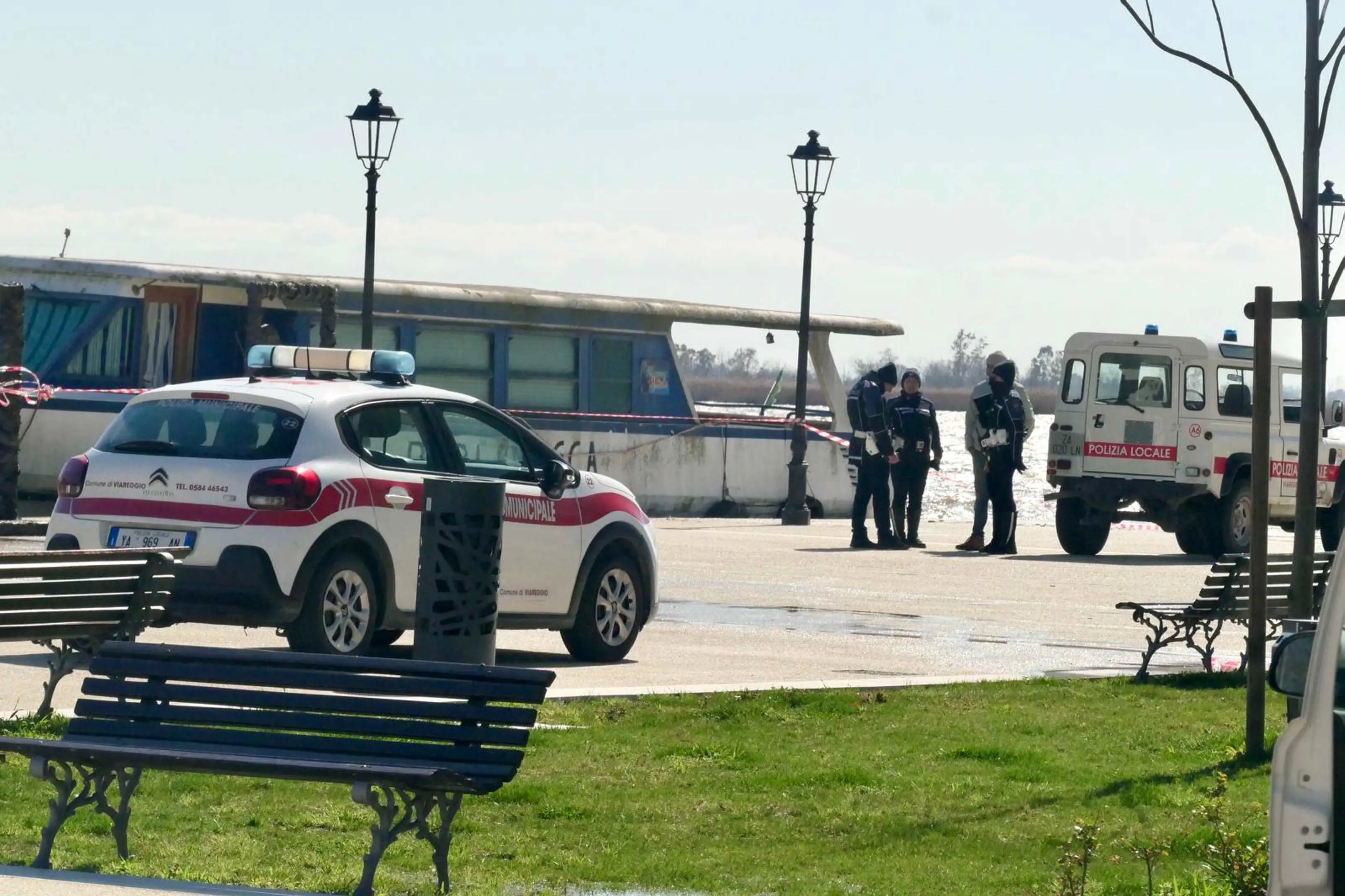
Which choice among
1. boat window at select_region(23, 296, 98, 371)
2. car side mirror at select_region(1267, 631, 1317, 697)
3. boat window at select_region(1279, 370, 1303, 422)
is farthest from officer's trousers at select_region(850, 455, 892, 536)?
car side mirror at select_region(1267, 631, 1317, 697)

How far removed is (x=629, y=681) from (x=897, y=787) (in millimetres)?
3893

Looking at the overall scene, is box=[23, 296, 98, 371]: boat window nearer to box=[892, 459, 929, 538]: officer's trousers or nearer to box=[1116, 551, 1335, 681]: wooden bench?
box=[892, 459, 929, 538]: officer's trousers

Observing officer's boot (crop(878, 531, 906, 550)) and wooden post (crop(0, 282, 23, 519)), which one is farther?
officer's boot (crop(878, 531, 906, 550))


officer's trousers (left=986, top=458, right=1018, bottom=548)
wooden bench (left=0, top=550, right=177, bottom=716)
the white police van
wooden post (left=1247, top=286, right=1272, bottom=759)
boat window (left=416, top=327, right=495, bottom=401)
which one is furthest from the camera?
boat window (left=416, top=327, right=495, bottom=401)

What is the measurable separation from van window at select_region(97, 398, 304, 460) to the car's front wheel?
7.64 feet

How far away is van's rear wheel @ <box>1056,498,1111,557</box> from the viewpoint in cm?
2562

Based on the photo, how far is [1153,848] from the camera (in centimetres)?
715

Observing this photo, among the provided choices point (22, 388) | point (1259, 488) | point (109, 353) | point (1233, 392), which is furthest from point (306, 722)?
point (109, 353)

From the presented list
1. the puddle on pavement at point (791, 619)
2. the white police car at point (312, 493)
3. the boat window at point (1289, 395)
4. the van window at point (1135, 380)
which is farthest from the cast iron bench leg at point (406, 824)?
the boat window at point (1289, 395)

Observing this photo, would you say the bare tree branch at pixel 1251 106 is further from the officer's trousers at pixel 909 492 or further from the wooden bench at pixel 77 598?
the officer's trousers at pixel 909 492

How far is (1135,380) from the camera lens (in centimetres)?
2522

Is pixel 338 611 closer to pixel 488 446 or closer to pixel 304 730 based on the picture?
pixel 488 446

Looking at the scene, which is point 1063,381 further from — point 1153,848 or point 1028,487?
point 1028,487

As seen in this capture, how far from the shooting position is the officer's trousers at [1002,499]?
2464 cm
